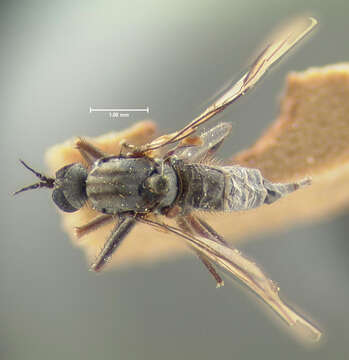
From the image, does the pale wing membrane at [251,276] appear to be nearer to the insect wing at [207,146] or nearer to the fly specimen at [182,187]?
the fly specimen at [182,187]

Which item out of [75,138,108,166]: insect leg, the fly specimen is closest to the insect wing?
the fly specimen

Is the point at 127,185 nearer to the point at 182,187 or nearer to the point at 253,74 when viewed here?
the point at 182,187

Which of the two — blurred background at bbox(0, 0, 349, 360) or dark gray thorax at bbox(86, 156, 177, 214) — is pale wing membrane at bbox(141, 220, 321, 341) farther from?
blurred background at bbox(0, 0, 349, 360)

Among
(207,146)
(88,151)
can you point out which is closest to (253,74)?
(207,146)

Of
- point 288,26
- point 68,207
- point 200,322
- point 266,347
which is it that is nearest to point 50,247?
point 68,207

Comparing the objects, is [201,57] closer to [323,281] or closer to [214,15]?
[214,15]
